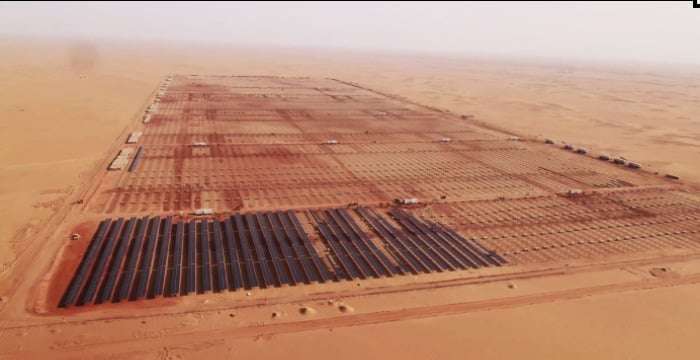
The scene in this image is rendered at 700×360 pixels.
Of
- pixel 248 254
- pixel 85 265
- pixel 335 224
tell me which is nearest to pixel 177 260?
pixel 248 254

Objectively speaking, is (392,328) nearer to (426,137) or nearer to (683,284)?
(683,284)

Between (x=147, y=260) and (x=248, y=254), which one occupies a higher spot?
(x=248, y=254)

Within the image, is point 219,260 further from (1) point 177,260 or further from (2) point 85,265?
(2) point 85,265

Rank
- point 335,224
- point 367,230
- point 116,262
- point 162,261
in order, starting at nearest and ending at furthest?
point 116,262 < point 162,261 < point 367,230 < point 335,224

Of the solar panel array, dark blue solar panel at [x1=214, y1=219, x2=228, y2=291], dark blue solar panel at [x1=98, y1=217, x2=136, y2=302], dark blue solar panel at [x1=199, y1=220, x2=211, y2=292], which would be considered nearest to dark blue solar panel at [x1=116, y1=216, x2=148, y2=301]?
the solar panel array

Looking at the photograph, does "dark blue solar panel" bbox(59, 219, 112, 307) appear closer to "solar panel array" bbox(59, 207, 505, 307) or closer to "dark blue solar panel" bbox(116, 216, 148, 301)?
"solar panel array" bbox(59, 207, 505, 307)

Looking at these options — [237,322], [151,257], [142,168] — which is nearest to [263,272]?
[237,322]
